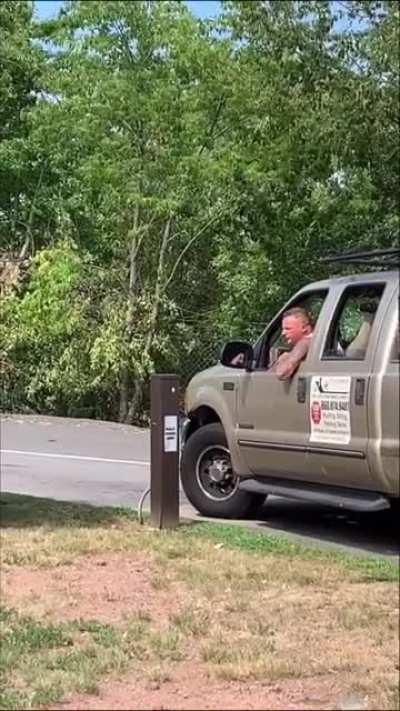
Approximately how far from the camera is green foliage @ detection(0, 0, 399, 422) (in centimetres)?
413

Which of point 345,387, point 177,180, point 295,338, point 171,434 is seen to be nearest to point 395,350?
point 345,387

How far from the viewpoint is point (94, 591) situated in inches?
210

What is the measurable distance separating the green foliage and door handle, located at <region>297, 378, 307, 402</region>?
44cm

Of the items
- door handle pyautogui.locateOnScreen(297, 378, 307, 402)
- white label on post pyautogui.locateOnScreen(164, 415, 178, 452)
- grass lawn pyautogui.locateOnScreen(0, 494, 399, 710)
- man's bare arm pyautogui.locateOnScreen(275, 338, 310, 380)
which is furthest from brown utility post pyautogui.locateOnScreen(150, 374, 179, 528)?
door handle pyautogui.locateOnScreen(297, 378, 307, 402)

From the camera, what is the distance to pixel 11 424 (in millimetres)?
13383

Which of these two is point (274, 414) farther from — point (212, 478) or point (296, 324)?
point (212, 478)

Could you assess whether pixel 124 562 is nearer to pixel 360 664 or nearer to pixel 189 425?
pixel 189 425

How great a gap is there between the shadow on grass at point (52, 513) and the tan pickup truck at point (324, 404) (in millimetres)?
863

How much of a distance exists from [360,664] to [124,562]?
2.15 metres

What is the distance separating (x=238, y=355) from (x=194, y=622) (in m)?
1.70

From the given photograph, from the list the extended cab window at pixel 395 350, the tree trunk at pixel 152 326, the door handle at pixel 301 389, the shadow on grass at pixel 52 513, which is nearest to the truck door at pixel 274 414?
the door handle at pixel 301 389

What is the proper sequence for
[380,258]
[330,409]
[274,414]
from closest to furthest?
1. [380,258]
2. [330,409]
3. [274,414]

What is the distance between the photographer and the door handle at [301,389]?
4.58 metres

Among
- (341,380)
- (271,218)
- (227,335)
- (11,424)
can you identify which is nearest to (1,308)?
(11,424)
